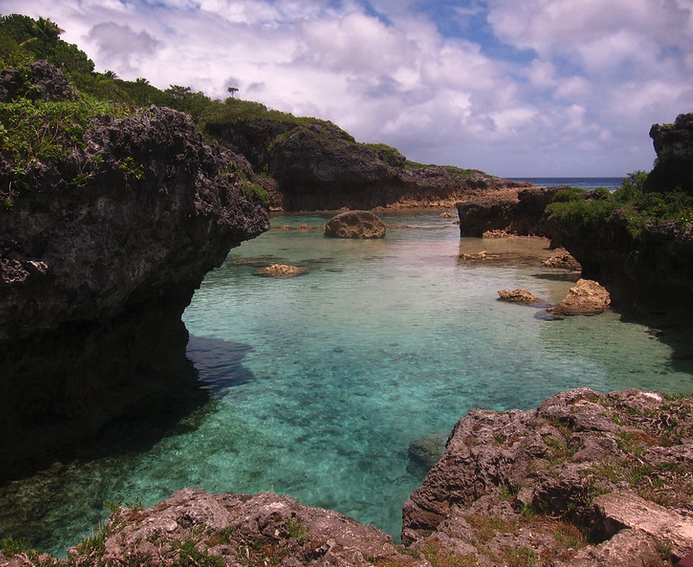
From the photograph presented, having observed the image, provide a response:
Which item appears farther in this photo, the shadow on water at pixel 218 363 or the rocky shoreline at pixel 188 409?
the shadow on water at pixel 218 363

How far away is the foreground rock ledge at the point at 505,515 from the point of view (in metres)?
4.65

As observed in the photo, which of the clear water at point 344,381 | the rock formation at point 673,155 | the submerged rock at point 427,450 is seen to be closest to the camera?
the clear water at point 344,381

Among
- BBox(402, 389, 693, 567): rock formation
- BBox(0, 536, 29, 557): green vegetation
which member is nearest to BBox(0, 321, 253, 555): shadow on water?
BBox(0, 536, 29, 557): green vegetation

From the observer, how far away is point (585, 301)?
19.0 metres

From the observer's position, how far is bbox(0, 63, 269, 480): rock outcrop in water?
770cm

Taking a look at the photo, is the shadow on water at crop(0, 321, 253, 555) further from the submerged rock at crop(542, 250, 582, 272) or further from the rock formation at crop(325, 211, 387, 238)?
the rock formation at crop(325, 211, 387, 238)

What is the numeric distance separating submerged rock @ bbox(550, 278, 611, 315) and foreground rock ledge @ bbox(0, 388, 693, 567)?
12.2 metres

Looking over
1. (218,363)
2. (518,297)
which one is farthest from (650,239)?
(218,363)

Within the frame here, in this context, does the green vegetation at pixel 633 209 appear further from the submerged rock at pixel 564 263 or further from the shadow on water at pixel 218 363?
the shadow on water at pixel 218 363

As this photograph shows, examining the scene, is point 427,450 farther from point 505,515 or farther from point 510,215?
point 510,215

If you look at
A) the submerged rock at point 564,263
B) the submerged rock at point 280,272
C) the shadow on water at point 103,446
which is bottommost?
the shadow on water at point 103,446

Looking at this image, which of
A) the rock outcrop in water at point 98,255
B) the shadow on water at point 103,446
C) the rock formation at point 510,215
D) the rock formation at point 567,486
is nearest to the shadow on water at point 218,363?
the shadow on water at point 103,446

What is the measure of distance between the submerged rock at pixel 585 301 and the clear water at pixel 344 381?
0.66m

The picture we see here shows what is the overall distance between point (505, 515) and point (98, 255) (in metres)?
6.97
